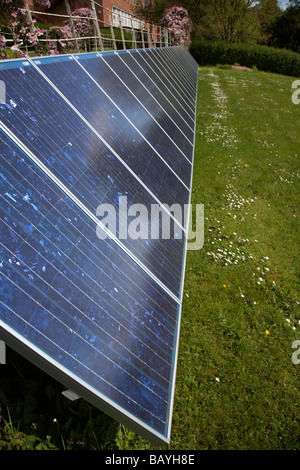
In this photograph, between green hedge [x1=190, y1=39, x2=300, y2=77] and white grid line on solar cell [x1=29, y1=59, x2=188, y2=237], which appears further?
green hedge [x1=190, y1=39, x2=300, y2=77]

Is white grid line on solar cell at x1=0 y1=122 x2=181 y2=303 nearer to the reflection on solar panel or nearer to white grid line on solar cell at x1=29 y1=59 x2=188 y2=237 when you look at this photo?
the reflection on solar panel

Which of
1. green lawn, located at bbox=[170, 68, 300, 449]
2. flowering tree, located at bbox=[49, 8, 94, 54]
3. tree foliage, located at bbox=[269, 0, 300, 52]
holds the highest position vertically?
tree foliage, located at bbox=[269, 0, 300, 52]

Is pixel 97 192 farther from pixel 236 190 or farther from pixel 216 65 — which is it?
pixel 216 65

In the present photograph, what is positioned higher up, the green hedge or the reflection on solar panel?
the green hedge

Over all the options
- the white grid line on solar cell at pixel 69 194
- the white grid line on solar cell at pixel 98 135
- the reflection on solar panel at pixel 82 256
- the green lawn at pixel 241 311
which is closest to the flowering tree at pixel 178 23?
the green lawn at pixel 241 311

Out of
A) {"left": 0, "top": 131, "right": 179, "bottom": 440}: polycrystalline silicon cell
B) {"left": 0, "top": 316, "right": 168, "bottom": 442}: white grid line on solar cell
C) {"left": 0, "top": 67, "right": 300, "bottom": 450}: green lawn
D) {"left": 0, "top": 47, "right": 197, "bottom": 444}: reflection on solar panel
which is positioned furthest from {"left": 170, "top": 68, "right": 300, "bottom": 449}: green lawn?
{"left": 0, "top": 316, "right": 168, "bottom": 442}: white grid line on solar cell

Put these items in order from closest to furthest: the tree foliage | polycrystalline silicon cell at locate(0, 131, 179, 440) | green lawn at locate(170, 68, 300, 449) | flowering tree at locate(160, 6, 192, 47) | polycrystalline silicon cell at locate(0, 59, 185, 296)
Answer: polycrystalline silicon cell at locate(0, 131, 179, 440) → polycrystalline silicon cell at locate(0, 59, 185, 296) → green lawn at locate(170, 68, 300, 449) → flowering tree at locate(160, 6, 192, 47) → the tree foliage

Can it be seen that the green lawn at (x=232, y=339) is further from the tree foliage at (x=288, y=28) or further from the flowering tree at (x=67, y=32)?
the tree foliage at (x=288, y=28)
